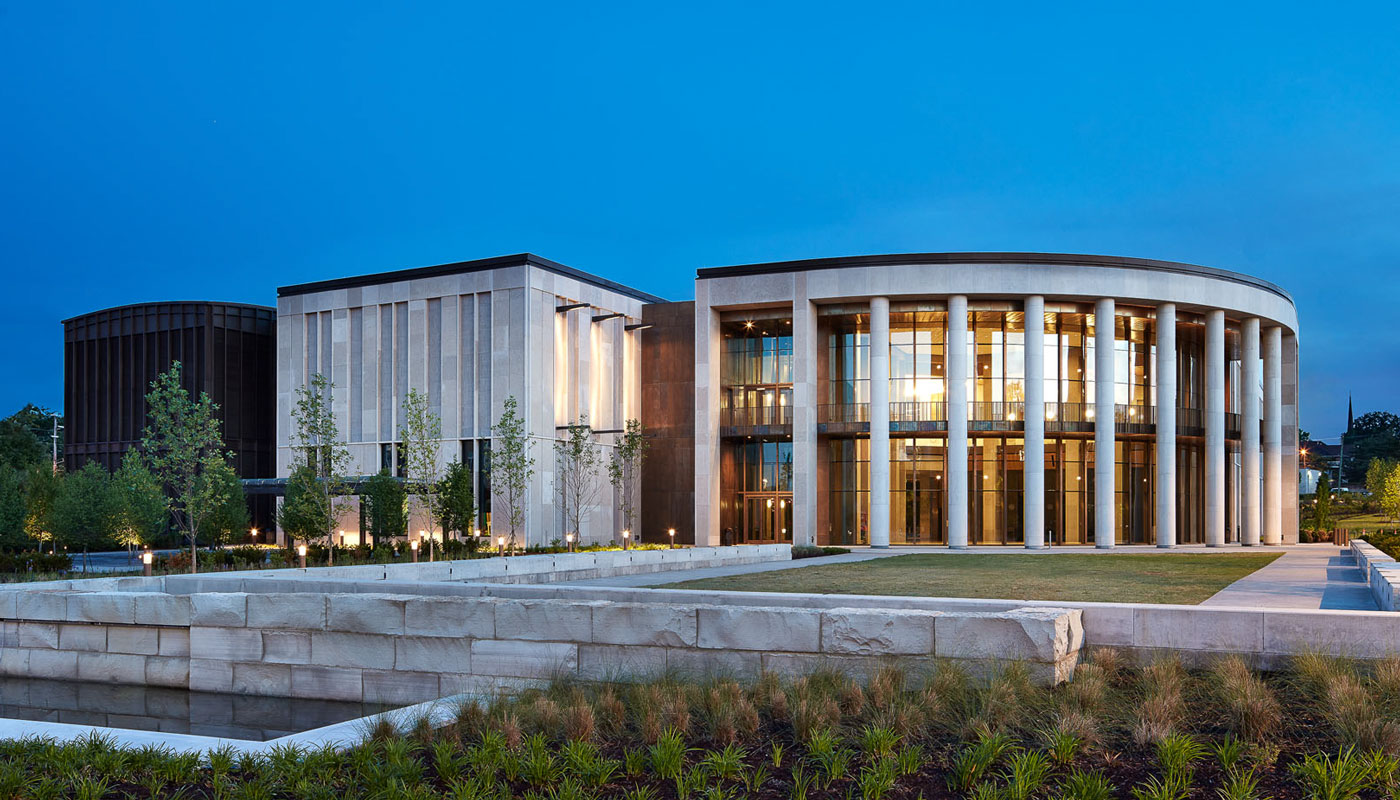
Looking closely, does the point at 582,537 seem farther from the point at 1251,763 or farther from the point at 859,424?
the point at 1251,763

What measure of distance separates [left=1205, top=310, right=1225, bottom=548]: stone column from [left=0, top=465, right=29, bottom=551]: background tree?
156 feet

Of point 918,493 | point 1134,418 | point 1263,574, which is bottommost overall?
point 1263,574

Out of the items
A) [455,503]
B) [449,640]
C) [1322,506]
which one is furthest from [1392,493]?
[449,640]

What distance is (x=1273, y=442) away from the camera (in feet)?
182

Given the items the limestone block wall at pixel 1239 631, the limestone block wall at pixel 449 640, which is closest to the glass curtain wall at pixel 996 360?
the limestone block wall at pixel 449 640

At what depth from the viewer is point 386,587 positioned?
17281 mm

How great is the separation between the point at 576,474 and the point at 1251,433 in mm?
31550

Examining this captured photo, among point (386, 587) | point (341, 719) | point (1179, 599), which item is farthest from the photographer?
point (1179, 599)

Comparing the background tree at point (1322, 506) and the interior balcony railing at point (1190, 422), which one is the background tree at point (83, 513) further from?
the background tree at point (1322, 506)

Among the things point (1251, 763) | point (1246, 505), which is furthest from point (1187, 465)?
point (1251, 763)

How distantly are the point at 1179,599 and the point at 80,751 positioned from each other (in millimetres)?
17345

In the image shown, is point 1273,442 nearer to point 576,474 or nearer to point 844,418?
point 844,418

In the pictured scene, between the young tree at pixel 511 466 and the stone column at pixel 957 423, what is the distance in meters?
17.2

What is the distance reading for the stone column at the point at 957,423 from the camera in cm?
4638
